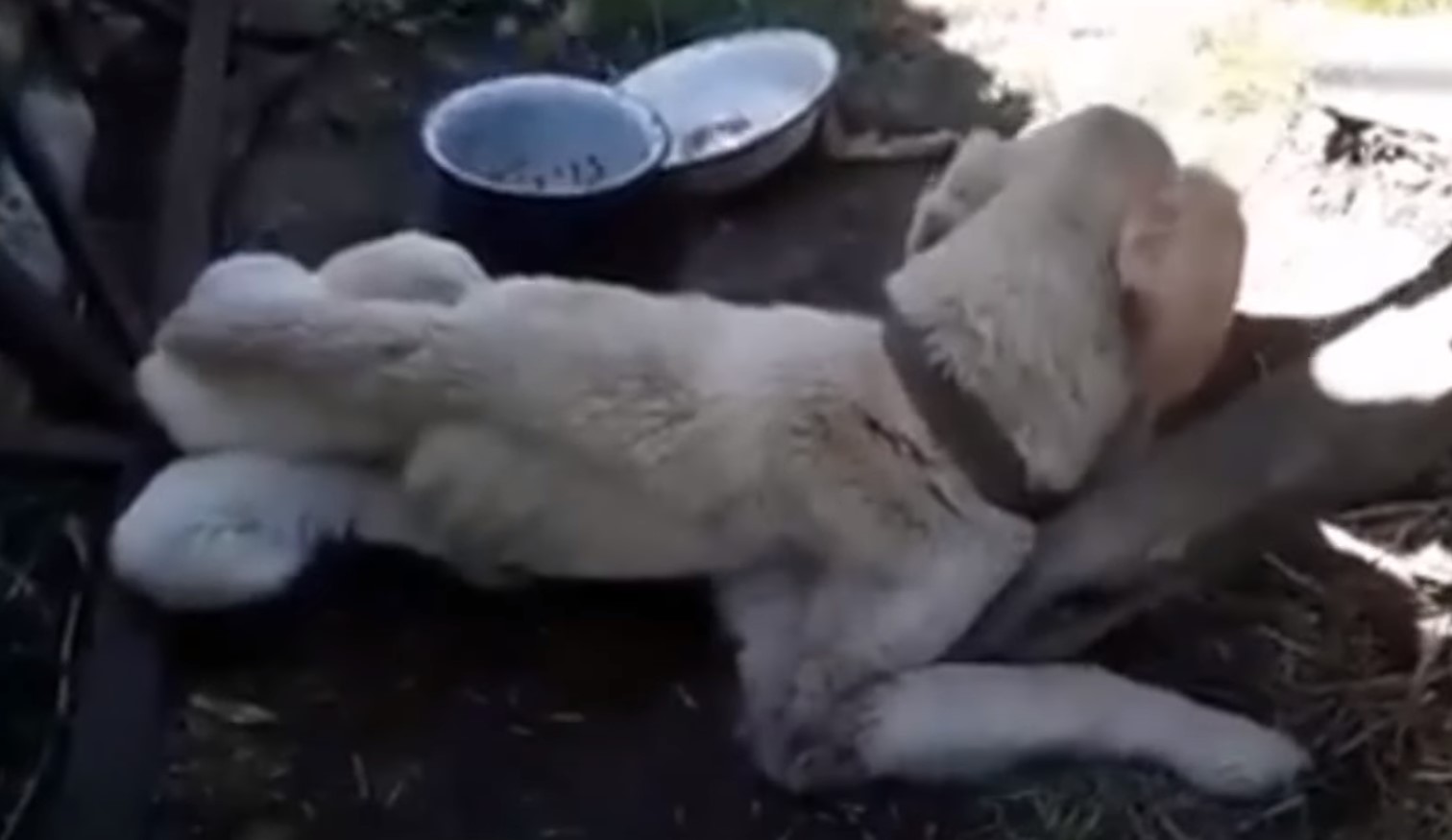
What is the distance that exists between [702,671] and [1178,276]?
484 mm

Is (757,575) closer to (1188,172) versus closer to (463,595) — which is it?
(463,595)

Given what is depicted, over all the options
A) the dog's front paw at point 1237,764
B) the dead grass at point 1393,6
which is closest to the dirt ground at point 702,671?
the dog's front paw at point 1237,764

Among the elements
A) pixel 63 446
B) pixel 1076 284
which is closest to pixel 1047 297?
pixel 1076 284

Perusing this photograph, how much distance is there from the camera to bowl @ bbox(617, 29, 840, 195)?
9.48 feet

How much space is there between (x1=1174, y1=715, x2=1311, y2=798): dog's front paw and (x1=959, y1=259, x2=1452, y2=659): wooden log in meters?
0.14

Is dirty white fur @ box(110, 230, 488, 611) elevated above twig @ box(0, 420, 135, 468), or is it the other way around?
dirty white fur @ box(110, 230, 488, 611)

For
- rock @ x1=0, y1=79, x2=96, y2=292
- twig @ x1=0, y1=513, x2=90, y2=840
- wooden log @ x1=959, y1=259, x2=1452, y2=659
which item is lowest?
twig @ x1=0, y1=513, x2=90, y2=840

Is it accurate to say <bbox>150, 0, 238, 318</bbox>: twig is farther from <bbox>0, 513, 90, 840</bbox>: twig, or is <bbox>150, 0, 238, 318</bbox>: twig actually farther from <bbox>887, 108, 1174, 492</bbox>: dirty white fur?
<bbox>887, 108, 1174, 492</bbox>: dirty white fur

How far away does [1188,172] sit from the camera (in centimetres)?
A: 245

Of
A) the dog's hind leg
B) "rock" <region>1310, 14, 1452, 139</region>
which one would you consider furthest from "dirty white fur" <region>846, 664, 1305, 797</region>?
"rock" <region>1310, 14, 1452, 139</region>

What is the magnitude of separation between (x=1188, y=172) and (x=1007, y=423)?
346mm

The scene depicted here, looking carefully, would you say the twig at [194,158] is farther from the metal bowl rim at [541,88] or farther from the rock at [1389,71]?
the rock at [1389,71]

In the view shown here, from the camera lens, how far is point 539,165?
107 inches

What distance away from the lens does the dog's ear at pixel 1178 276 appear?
2326mm
